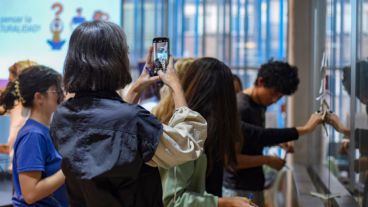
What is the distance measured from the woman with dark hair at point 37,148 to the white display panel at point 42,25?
2.43 ft

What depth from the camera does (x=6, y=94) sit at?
226 cm

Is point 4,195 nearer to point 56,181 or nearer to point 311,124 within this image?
point 56,181

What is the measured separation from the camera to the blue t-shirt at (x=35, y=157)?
189cm

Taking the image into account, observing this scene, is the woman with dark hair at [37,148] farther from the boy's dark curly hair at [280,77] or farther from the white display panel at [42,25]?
the boy's dark curly hair at [280,77]

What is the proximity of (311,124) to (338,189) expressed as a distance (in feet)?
1.13

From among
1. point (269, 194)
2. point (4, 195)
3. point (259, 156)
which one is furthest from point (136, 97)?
point (269, 194)

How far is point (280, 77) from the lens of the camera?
269 cm

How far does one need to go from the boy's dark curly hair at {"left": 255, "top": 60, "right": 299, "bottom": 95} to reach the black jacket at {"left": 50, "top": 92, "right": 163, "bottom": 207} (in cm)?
143

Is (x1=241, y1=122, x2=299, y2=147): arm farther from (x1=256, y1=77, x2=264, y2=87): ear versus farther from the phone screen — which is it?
the phone screen

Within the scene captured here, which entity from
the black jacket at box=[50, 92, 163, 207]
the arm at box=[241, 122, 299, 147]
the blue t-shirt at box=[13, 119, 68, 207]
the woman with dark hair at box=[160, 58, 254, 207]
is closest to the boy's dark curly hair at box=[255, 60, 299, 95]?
the arm at box=[241, 122, 299, 147]

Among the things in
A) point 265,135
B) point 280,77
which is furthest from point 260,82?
point 265,135

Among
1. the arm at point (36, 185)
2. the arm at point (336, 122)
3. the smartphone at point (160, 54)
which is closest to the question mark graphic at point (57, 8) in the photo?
the arm at point (36, 185)

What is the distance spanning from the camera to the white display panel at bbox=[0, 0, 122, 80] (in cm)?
292

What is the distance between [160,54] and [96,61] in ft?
1.04
